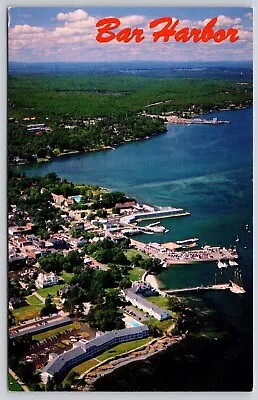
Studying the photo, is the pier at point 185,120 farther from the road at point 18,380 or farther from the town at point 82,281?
the road at point 18,380

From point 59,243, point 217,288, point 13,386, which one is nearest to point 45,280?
point 59,243

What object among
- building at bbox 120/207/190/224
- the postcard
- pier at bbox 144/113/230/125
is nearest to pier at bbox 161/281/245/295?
the postcard

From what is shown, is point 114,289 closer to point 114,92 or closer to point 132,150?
point 132,150

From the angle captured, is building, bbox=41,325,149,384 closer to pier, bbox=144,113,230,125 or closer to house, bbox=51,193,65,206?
house, bbox=51,193,65,206

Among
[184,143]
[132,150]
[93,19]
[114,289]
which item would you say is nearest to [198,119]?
[184,143]

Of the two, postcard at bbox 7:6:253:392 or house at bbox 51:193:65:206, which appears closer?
postcard at bbox 7:6:253:392

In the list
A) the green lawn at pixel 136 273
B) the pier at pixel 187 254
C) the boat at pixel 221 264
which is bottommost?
the green lawn at pixel 136 273

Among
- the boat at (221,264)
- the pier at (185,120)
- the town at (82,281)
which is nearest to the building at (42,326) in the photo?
the town at (82,281)

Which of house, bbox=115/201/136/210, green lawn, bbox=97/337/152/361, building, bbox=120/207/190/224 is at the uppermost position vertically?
house, bbox=115/201/136/210
